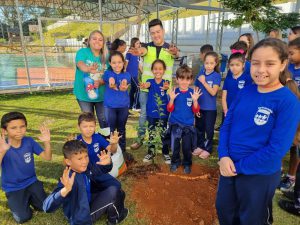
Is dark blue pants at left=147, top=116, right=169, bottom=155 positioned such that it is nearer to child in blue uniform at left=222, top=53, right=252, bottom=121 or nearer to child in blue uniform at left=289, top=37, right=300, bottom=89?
child in blue uniform at left=222, top=53, right=252, bottom=121

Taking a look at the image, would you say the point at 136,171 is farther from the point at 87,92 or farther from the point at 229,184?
the point at 229,184

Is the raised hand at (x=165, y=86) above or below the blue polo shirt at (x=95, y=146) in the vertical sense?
above

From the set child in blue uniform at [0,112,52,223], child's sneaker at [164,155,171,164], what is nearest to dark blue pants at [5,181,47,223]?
child in blue uniform at [0,112,52,223]

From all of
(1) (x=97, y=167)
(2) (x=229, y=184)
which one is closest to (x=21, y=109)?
(1) (x=97, y=167)

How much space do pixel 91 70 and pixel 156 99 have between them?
101 cm

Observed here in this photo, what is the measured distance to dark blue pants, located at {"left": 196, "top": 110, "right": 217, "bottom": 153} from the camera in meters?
4.05

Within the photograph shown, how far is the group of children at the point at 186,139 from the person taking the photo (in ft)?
5.41

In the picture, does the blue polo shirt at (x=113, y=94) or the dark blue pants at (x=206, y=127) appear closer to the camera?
the blue polo shirt at (x=113, y=94)

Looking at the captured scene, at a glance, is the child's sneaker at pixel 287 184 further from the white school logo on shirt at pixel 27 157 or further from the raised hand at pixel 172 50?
the white school logo on shirt at pixel 27 157

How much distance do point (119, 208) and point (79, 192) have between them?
Result: 52 cm

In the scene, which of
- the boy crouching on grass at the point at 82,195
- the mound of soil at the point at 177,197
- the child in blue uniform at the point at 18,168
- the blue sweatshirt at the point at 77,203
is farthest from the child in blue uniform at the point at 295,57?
the child in blue uniform at the point at 18,168

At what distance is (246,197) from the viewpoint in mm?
1848

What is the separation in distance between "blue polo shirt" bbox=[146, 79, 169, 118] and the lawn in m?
0.80

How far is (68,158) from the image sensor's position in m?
2.36
